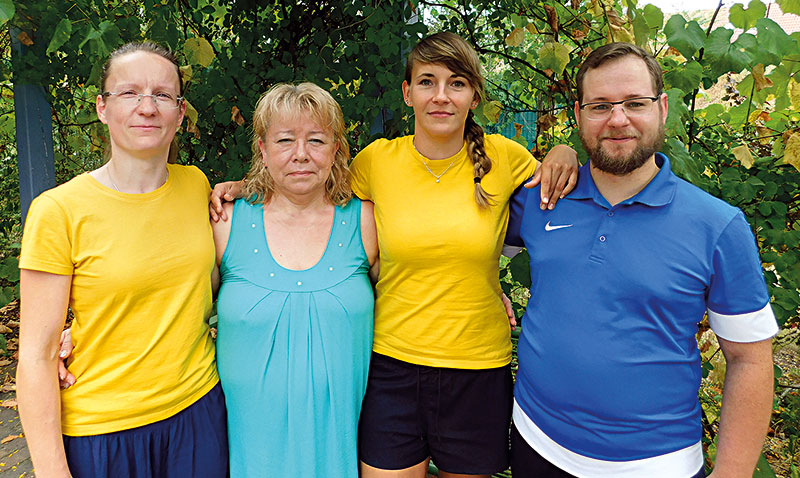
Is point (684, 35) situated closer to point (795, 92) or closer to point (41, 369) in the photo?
point (795, 92)

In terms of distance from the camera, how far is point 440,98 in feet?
6.37

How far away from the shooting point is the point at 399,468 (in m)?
1.97

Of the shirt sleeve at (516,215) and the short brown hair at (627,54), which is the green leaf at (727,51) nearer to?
the short brown hair at (627,54)

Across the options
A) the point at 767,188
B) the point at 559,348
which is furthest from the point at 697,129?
the point at 559,348

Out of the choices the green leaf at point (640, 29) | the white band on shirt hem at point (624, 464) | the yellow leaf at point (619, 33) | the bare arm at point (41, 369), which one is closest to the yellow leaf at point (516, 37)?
the yellow leaf at point (619, 33)

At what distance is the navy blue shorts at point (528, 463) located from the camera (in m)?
1.72

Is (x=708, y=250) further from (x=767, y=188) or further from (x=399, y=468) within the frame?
(x=399, y=468)

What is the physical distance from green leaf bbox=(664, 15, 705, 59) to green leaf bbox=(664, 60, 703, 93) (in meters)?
0.04

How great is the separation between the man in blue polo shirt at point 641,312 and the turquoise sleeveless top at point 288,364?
Answer: 2.18 feet

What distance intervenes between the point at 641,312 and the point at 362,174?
1135 mm

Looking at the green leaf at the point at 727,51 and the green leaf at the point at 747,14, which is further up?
→ the green leaf at the point at 747,14

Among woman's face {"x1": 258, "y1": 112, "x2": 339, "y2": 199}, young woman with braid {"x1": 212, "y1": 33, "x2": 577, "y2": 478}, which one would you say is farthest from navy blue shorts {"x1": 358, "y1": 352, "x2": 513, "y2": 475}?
woman's face {"x1": 258, "y1": 112, "x2": 339, "y2": 199}

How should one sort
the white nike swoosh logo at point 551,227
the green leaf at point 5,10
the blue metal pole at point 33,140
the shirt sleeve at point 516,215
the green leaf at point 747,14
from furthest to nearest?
the blue metal pole at point 33,140
the shirt sleeve at point 516,215
the green leaf at point 747,14
the white nike swoosh logo at point 551,227
the green leaf at point 5,10

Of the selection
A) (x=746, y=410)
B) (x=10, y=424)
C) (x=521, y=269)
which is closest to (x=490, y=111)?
(x=521, y=269)
